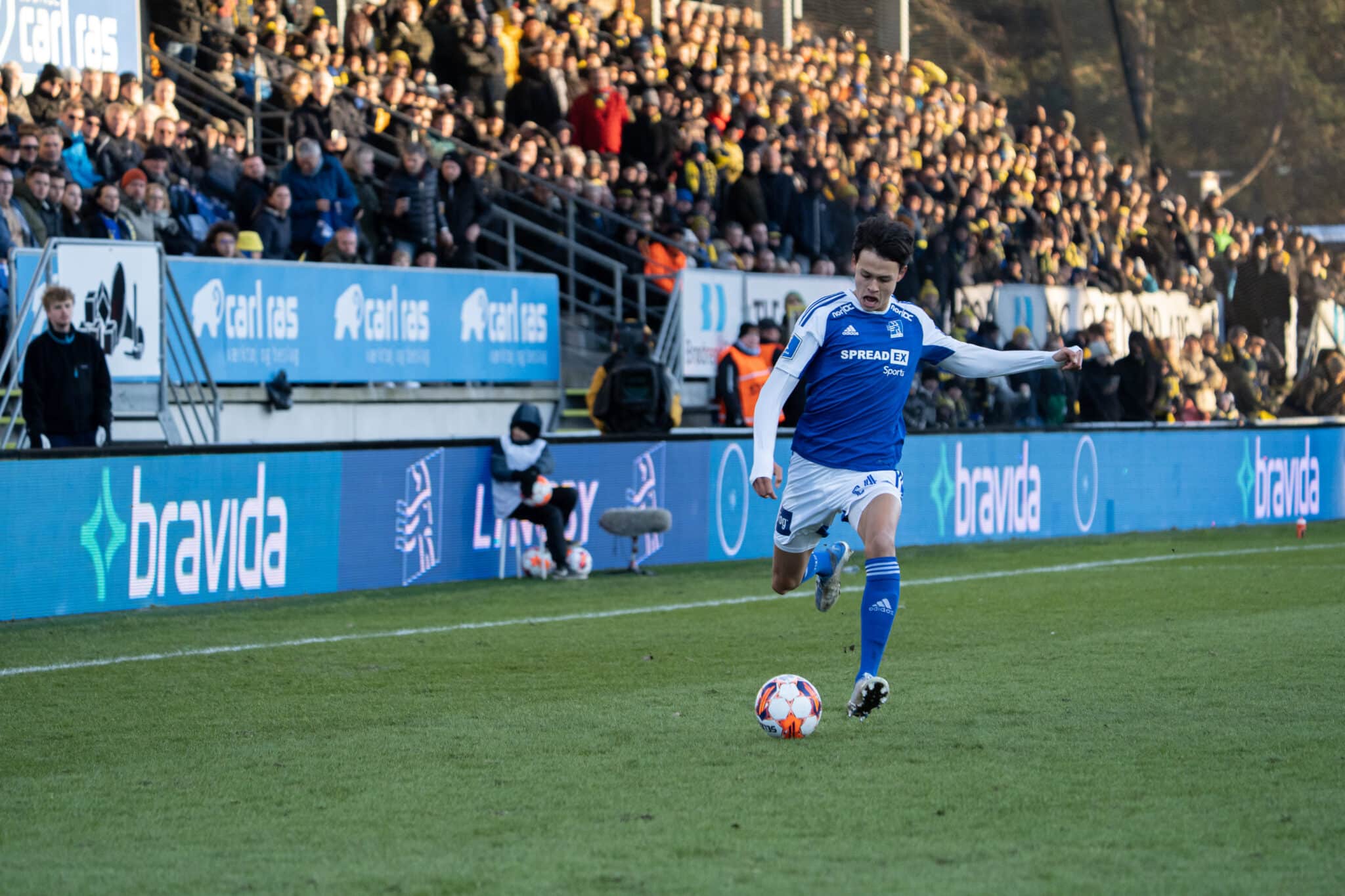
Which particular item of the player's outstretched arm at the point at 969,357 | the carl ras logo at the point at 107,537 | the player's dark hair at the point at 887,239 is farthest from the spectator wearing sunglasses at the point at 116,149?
the player's dark hair at the point at 887,239

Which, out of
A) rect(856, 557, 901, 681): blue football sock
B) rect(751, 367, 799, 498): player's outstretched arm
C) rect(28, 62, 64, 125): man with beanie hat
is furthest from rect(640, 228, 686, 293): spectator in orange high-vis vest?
rect(856, 557, 901, 681): blue football sock

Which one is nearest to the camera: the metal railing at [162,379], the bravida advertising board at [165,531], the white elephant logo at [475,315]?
the bravida advertising board at [165,531]

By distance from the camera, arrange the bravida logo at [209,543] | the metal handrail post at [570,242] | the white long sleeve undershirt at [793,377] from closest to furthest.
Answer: the white long sleeve undershirt at [793,377], the bravida logo at [209,543], the metal handrail post at [570,242]

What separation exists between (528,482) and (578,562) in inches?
30.9

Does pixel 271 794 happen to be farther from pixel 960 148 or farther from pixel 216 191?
pixel 960 148

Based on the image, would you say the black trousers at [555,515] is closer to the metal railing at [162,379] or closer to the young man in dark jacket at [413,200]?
the metal railing at [162,379]

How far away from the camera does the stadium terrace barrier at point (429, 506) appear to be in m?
11.8

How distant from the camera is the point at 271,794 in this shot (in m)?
6.14

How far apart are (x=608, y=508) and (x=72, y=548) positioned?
16.0ft

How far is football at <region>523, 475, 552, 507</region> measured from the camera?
1427 cm

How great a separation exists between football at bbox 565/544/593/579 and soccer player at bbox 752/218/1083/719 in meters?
6.45

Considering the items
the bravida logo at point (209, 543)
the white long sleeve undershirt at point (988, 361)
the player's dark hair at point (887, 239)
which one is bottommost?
the bravida logo at point (209, 543)

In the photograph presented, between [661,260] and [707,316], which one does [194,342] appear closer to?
[707,316]

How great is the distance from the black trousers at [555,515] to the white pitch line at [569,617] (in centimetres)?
183
